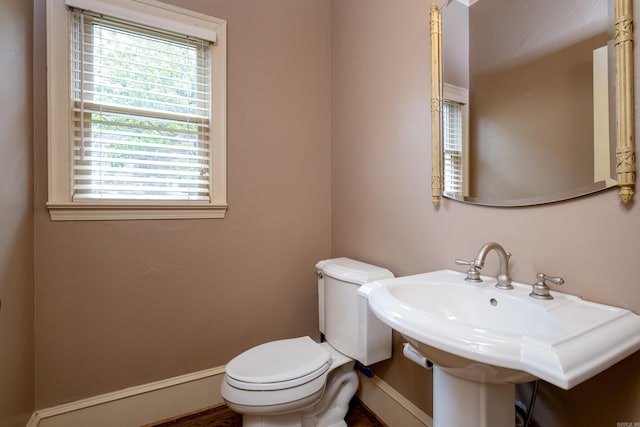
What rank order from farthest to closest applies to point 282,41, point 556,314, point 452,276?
point 282,41
point 452,276
point 556,314

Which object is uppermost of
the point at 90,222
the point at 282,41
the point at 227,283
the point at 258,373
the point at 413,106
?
Result: the point at 282,41

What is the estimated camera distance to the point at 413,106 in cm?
132

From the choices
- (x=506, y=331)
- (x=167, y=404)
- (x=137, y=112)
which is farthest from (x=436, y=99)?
(x=167, y=404)

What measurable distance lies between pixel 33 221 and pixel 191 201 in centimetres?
63

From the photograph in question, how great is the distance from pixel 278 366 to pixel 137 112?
1.36 metres

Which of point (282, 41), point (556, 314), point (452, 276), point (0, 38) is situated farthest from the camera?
point (282, 41)

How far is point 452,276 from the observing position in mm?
1073

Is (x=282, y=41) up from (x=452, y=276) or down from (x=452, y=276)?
up

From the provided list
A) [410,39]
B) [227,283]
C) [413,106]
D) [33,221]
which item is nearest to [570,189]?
[413,106]

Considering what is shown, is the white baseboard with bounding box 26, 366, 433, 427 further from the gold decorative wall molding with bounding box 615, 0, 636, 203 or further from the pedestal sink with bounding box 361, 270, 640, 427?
the gold decorative wall molding with bounding box 615, 0, 636, 203

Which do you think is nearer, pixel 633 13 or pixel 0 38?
pixel 633 13

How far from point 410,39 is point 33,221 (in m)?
1.83

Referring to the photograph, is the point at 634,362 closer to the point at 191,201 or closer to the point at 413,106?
the point at 413,106

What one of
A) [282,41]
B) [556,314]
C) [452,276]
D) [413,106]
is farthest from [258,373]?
[282,41]
